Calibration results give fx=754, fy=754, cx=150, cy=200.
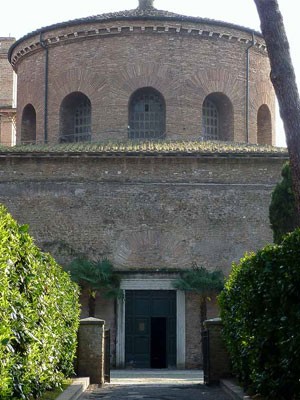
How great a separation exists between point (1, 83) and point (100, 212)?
15648mm

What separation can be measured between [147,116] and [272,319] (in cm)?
1635

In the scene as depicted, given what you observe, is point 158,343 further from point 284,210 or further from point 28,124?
point 28,124

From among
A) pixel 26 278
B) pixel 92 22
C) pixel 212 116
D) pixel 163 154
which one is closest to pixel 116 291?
pixel 163 154

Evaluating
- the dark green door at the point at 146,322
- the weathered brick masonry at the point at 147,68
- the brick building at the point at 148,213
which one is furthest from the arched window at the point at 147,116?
the dark green door at the point at 146,322

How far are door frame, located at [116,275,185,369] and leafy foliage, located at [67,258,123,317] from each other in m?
0.35

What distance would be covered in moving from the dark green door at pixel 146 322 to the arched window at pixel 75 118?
228 inches

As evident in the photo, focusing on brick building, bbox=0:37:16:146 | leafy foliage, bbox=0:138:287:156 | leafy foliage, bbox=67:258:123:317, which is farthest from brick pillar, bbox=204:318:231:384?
brick building, bbox=0:37:16:146

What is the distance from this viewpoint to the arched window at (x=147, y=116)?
24.3 meters

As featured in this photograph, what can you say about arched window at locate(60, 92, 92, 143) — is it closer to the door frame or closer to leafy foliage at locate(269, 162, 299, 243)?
the door frame

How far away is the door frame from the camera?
70.9ft

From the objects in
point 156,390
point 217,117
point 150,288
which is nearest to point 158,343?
point 150,288

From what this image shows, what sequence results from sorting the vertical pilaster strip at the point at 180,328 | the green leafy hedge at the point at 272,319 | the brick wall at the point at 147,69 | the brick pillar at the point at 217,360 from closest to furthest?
the green leafy hedge at the point at 272,319 → the brick pillar at the point at 217,360 → the vertical pilaster strip at the point at 180,328 → the brick wall at the point at 147,69

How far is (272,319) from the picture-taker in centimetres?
874

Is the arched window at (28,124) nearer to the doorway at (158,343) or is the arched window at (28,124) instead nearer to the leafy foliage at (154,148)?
the leafy foliage at (154,148)
